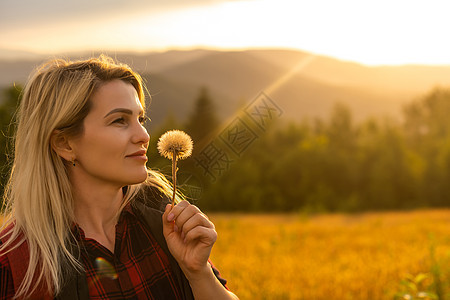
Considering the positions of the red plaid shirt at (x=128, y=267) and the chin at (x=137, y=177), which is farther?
the chin at (x=137, y=177)

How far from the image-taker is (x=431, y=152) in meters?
52.3

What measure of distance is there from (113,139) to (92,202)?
440mm

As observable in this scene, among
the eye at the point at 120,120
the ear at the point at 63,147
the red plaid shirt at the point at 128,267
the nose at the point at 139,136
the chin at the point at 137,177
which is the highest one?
the eye at the point at 120,120

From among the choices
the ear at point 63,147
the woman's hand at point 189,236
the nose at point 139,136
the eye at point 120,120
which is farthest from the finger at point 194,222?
the ear at point 63,147

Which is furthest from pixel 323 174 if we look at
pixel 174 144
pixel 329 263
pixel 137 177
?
pixel 137 177

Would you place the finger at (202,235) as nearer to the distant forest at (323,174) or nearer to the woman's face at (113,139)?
the woman's face at (113,139)

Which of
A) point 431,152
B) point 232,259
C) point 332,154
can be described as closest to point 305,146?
point 332,154

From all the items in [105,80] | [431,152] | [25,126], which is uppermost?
[105,80]

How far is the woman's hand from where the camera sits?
2.37 m

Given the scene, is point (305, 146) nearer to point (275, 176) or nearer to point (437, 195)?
point (275, 176)

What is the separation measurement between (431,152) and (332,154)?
11.3m

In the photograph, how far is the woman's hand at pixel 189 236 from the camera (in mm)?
2369

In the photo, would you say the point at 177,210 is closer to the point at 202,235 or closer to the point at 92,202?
the point at 202,235

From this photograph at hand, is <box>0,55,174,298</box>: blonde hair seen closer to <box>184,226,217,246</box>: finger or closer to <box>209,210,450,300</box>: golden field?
<box>184,226,217,246</box>: finger
